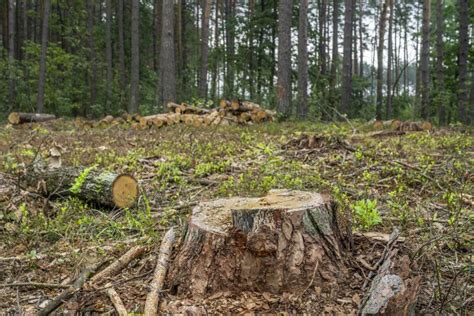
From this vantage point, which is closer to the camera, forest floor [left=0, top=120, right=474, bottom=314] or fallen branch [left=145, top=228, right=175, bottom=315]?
fallen branch [left=145, top=228, right=175, bottom=315]

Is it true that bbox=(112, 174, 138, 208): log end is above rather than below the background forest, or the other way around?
below

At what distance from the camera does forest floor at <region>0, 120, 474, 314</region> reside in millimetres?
2852

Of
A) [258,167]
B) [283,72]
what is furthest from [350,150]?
[283,72]

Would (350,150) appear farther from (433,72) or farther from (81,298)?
(433,72)

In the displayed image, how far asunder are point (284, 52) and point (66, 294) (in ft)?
40.0

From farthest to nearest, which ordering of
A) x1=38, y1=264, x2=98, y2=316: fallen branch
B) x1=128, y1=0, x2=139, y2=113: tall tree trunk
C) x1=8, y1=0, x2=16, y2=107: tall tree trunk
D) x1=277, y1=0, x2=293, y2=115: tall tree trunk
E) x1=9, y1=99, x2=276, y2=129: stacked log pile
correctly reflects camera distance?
x1=8, y1=0, x2=16, y2=107: tall tree trunk < x1=128, y1=0, x2=139, y2=113: tall tree trunk < x1=277, y1=0, x2=293, y2=115: tall tree trunk < x1=9, y1=99, x2=276, y2=129: stacked log pile < x1=38, y1=264, x2=98, y2=316: fallen branch

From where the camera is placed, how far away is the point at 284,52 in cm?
1399

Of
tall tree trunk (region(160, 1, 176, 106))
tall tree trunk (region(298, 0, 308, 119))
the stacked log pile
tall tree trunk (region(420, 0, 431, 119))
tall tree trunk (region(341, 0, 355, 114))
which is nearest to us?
the stacked log pile

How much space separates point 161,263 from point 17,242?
1813 mm

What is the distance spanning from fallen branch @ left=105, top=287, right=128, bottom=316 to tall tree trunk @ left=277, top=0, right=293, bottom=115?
37.5 ft

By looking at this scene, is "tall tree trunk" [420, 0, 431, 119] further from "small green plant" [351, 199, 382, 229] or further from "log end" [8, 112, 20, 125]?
"log end" [8, 112, 20, 125]

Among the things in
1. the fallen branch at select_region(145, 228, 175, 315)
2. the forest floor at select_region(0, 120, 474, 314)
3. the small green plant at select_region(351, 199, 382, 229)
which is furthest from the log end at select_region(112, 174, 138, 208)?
the small green plant at select_region(351, 199, 382, 229)

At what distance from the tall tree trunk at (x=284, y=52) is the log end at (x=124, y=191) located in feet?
30.9

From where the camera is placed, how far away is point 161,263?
9.67 feet
